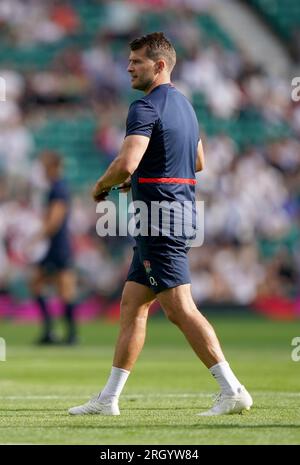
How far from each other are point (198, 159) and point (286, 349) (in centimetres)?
715

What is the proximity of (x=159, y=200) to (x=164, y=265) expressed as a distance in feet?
1.41

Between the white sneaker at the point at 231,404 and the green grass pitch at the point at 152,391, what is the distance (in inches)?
3.1

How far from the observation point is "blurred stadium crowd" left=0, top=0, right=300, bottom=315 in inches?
878

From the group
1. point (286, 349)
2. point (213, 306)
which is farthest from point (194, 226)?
point (213, 306)

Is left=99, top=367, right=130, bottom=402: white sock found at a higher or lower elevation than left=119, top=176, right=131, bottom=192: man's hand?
lower

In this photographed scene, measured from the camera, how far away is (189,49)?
26031 mm

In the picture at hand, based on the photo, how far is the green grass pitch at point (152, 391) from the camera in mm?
6766

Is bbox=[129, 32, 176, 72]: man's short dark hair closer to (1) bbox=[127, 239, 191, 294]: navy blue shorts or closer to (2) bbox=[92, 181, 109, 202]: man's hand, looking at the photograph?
(2) bbox=[92, 181, 109, 202]: man's hand

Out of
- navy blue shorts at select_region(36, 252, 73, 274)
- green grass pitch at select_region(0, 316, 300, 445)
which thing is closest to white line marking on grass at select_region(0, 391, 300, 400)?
green grass pitch at select_region(0, 316, 300, 445)

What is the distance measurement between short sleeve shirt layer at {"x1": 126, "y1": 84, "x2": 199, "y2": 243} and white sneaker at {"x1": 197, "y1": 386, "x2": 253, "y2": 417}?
1.31 meters

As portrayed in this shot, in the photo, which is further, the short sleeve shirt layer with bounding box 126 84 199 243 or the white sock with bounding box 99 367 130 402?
the white sock with bounding box 99 367 130 402

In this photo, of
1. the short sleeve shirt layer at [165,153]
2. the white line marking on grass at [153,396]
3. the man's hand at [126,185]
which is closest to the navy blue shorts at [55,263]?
the white line marking on grass at [153,396]

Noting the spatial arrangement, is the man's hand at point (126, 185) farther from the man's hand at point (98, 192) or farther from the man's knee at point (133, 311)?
the man's knee at point (133, 311)
